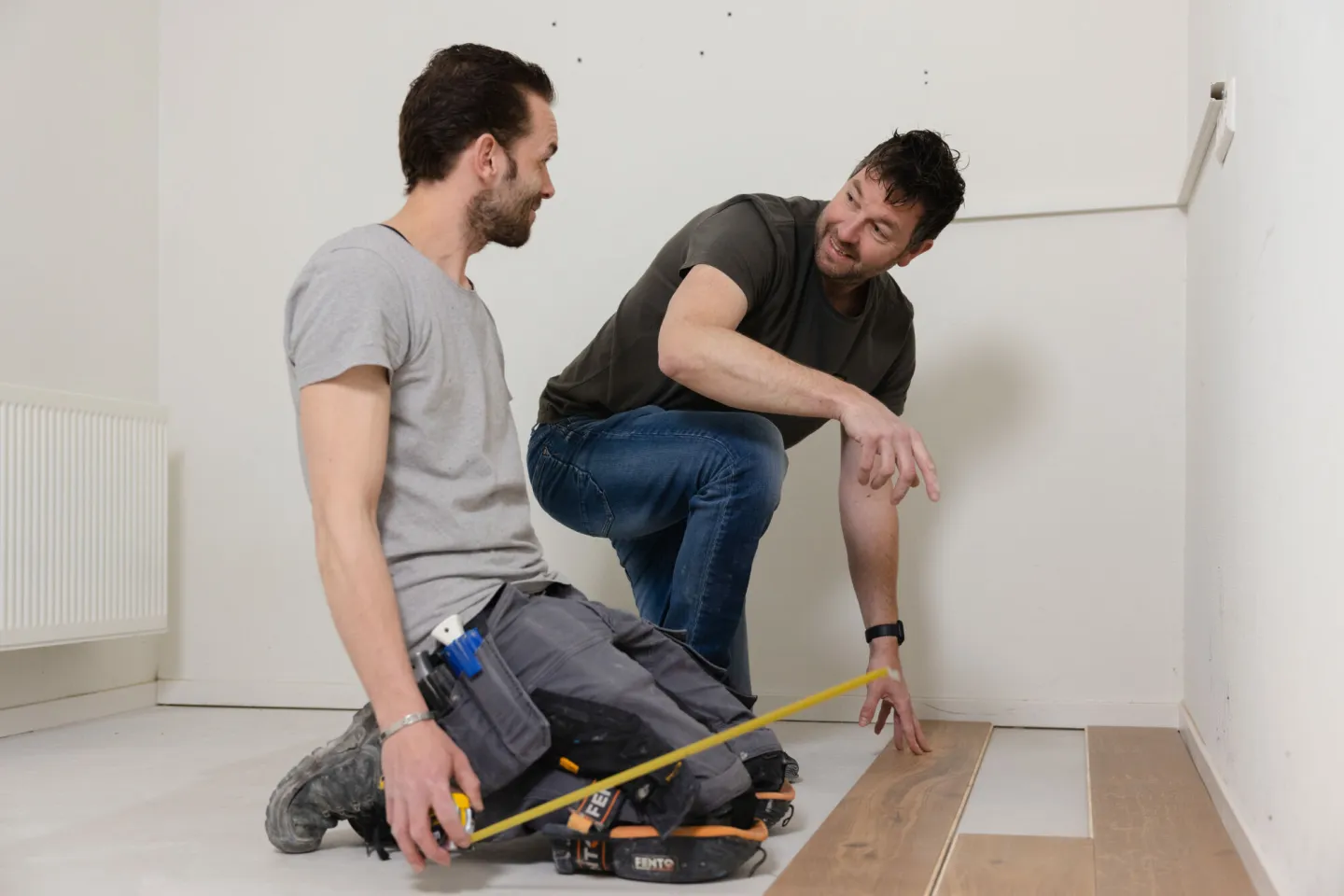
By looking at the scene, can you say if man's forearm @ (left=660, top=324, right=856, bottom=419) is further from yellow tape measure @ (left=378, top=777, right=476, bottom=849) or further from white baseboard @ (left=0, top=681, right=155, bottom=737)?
white baseboard @ (left=0, top=681, right=155, bottom=737)

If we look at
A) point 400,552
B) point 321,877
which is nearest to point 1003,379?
point 400,552

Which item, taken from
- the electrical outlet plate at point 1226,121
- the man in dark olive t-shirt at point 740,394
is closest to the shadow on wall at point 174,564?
the man in dark olive t-shirt at point 740,394

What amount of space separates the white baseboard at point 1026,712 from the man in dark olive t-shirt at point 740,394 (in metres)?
0.42

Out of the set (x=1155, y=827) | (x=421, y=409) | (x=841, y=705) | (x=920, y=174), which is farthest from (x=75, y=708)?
(x=1155, y=827)

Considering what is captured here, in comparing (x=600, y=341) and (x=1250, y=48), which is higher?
(x=1250, y=48)

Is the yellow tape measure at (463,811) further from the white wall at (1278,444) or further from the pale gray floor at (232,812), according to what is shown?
the white wall at (1278,444)

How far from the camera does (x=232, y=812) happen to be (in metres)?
1.75

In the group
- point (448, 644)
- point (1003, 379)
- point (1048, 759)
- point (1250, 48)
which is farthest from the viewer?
point (1003, 379)

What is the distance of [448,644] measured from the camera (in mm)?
1373

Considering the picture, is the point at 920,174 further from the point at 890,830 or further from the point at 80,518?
the point at 80,518

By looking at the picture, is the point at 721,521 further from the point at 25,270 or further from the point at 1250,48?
the point at 25,270

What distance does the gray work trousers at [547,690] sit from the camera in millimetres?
1357

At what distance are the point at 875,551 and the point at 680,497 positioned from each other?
392 mm

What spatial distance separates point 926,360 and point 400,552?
1.46 meters
